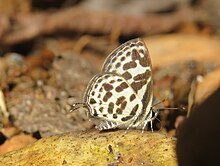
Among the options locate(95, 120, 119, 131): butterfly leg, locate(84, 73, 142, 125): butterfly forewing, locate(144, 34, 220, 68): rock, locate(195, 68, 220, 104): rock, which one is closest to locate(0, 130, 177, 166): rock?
locate(95, 120, 119, 131): butterfly leg

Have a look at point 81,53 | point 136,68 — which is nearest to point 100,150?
point 136,68

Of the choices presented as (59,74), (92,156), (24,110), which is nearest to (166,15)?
(59,74)

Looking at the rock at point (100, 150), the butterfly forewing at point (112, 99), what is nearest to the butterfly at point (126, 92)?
the butterfly forewing at point (112, 99)

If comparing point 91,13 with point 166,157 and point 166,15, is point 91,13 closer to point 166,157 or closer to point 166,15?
point 166,15

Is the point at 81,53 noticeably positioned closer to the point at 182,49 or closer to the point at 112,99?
the point at 182,49

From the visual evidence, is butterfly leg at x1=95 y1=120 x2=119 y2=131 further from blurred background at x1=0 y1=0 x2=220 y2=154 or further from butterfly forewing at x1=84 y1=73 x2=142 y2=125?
blurred background at x1=0 y1=0 x2=220 y2=154

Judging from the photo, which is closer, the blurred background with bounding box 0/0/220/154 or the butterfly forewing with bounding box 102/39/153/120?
the butterfly forewing with bounding box 102/39/153/120

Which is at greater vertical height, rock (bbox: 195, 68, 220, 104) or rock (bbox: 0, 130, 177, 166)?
rock (bbox: 195, 68, 220, 104)
